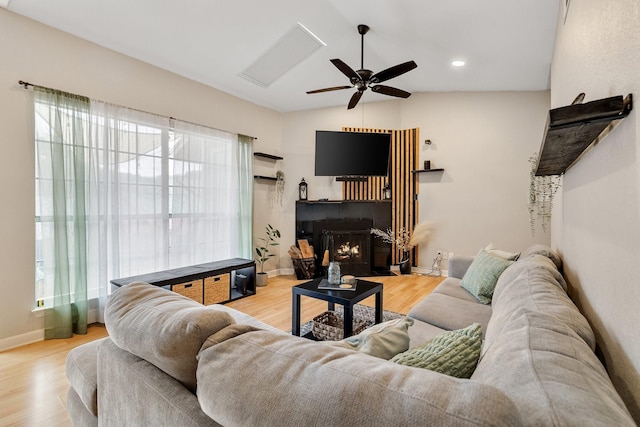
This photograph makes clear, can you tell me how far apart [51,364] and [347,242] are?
3.80 metres

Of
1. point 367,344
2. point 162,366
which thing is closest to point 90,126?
point 162,366

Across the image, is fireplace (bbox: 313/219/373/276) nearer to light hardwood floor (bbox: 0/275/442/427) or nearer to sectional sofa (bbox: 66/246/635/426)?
light hardwood floor (bbox: 0/275/442/427)

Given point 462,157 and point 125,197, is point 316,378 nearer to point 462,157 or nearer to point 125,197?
point 125,197

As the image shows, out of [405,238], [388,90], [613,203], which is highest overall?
[388,90]

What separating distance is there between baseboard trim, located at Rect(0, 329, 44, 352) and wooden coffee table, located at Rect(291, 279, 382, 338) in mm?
2274

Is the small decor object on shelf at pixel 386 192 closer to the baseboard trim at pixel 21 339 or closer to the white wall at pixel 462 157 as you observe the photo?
the white wall at pixel 462 157

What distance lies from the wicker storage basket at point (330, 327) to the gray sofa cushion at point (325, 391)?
1691mm

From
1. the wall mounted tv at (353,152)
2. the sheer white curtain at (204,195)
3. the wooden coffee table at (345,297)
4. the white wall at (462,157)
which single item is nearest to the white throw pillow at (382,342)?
the wooden coffee table at (345,297)

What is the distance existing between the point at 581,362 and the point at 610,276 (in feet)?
1.40

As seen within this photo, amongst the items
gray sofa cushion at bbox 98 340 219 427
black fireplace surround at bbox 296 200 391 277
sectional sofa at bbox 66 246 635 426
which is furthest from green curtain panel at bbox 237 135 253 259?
gray sofa cushion at bbox 98 340 219 427

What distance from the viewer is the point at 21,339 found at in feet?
→ 8.62

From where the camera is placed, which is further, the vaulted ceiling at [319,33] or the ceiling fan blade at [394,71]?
the ceiling fan blade at [394,71]

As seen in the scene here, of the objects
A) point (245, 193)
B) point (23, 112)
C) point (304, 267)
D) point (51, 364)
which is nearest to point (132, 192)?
point (23, 112)

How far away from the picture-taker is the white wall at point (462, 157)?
14.7ft
